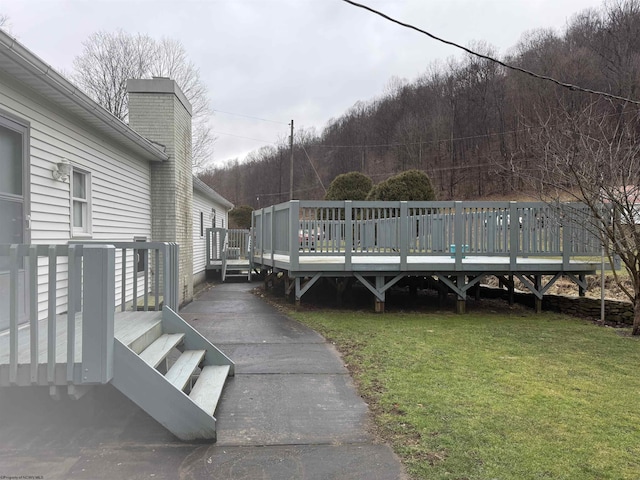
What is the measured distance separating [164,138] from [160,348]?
6.28 metres

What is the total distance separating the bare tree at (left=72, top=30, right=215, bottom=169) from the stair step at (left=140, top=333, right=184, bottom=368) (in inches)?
891

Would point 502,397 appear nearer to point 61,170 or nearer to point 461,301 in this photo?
point 461,301

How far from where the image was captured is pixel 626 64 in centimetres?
2697

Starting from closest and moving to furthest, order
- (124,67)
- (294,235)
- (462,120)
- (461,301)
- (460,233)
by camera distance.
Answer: (294,235) < (460,233) < (461,301) < (124,67) < (462,120)

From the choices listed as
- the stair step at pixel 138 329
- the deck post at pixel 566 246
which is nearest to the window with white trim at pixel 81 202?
the stair step at pixel 138 329

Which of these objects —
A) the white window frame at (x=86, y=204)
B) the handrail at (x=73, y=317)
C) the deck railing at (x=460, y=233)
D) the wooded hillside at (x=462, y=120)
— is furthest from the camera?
the wooded hillside at (x=462, y=120)

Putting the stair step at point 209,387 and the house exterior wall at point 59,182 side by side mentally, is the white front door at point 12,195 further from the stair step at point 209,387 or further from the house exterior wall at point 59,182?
the stair step at point 209,387

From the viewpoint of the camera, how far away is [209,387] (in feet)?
12.1

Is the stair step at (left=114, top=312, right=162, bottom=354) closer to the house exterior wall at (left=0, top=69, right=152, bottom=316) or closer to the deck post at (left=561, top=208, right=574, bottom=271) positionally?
the house exterior wall at (left=0, top=69, right=152, bottom=316)

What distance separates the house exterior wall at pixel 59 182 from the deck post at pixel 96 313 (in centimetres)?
229

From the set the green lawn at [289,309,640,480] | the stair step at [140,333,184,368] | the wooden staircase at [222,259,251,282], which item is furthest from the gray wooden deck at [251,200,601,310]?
the wooden staircase at [222,259,251,282]

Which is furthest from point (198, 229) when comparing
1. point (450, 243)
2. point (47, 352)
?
point (47, 352)

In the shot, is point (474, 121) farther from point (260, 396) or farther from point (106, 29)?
point (260, 396)

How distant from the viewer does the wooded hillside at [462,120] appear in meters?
28.0
